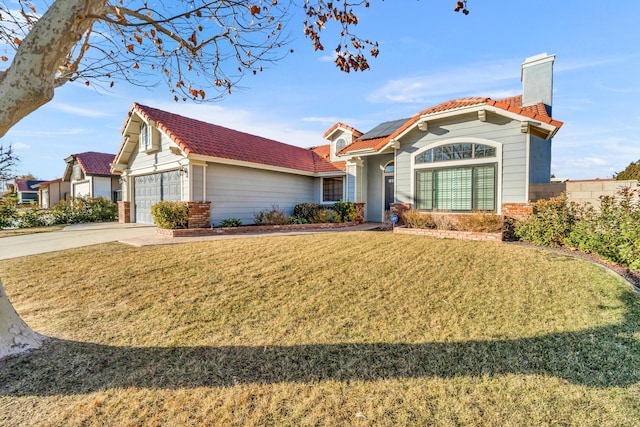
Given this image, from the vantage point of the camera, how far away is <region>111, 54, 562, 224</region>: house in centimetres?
945

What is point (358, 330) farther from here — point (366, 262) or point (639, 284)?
point (639, 284)

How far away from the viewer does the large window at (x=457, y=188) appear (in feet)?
32.0

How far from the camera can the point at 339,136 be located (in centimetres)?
1725

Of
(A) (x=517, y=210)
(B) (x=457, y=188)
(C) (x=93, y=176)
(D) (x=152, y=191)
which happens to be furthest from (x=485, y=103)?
(C) (x=93, y=176)

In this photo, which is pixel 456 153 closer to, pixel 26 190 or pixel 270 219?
pixel 270 219

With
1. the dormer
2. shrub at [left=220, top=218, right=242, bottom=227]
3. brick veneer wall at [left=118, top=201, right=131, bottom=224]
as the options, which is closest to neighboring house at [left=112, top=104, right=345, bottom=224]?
brick veneer wall at [left=118, top=201, right=131, bottom=224]

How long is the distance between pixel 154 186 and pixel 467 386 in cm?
1565

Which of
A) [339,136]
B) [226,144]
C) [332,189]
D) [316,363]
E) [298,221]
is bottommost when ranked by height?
[316,363]

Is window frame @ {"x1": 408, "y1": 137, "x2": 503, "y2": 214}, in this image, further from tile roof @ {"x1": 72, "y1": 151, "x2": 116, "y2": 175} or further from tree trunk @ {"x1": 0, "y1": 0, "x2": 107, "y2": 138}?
tile roof @ {"x1": 72, "y1": 151, "x2": 116, "y2": 175}

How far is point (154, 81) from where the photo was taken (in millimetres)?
5523

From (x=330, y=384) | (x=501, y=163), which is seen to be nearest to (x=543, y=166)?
(x=501, y=163)

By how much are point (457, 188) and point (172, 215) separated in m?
10.6

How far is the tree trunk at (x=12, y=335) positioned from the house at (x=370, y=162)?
330 inches

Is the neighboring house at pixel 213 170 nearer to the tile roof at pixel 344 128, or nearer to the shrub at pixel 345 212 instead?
the tile roof at pixel 344 128
